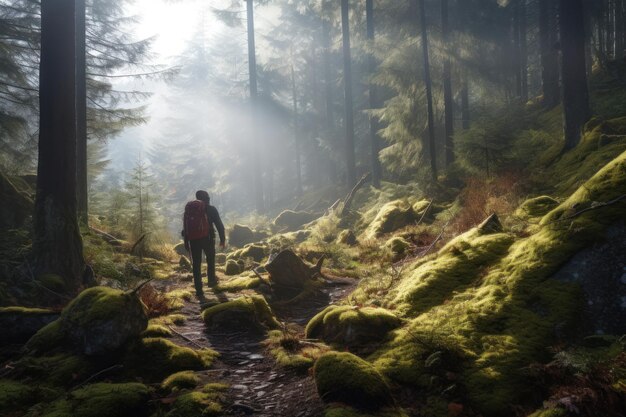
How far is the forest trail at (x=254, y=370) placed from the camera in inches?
157

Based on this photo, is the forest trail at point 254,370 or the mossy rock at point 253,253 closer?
the forest trail at point 254,370

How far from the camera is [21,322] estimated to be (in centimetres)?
577

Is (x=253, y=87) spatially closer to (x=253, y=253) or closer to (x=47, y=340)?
(x=253, y=253)

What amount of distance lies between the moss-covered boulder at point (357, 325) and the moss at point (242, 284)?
156 inches

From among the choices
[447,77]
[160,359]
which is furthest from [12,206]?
[447,77]

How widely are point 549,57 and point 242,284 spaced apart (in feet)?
91.2

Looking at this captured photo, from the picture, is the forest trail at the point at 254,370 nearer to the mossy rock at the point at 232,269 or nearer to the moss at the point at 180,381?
the moss at the point at 180,381

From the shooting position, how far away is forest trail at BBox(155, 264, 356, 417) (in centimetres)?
398

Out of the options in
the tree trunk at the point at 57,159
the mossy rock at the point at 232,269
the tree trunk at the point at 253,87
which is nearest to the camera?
the tree trunk at the point at 57,159

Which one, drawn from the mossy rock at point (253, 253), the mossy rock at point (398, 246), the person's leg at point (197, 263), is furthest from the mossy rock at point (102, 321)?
the mossy rock at point (253, 253)

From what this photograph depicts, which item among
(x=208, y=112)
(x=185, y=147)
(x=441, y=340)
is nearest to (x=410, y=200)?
(x=441, y=340)

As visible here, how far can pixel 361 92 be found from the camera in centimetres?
3578

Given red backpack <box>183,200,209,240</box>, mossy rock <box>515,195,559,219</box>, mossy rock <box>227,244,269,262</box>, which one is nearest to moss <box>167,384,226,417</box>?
red backpack <box>183,200,209,240</box>

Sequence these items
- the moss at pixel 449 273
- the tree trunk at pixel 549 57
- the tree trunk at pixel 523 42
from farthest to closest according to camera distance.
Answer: the tree trunk at pixel 523 42, the tree trunk at pixel 549 57, the moss at pixel 449 273
